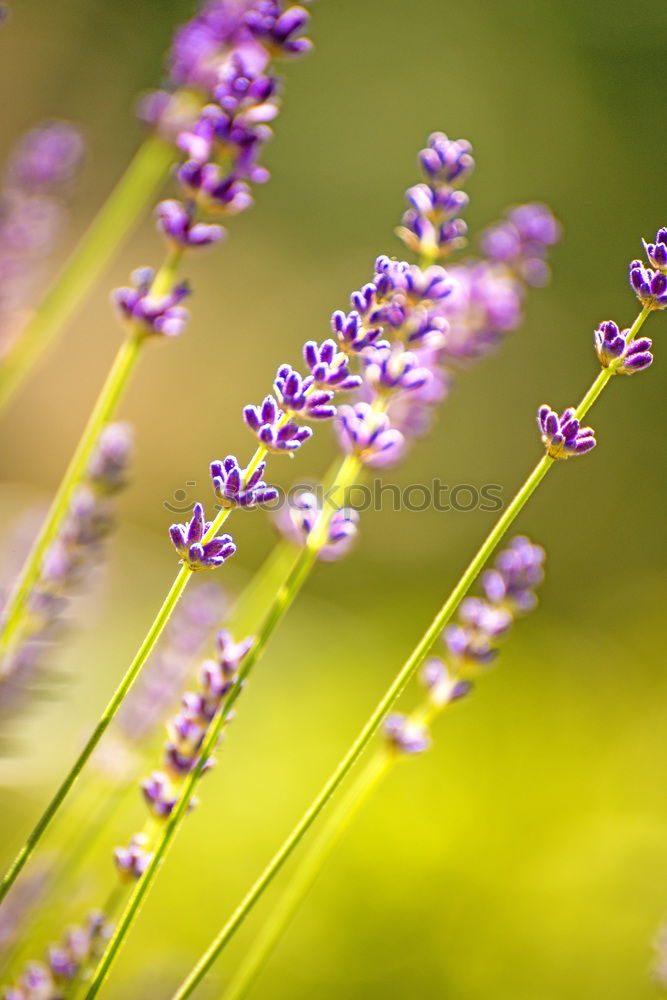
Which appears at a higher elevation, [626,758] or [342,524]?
[626,758]

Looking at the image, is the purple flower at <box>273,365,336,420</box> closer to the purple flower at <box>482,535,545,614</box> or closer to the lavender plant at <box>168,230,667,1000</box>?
the lavender plant at <box>168,230,667,1000</box>

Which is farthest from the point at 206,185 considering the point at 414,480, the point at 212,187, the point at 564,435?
the point at 414,480

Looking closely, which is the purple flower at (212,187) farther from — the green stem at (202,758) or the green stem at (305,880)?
the green stem at (305,880)

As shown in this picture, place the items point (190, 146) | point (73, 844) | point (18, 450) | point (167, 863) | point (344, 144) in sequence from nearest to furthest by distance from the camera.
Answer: point (190, 146) < point (73, 844) < point (167, 863) < point (18, 450) < point (344, 144)

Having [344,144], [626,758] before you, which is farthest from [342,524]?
[344,144]

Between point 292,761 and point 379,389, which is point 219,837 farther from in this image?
point 379,389
